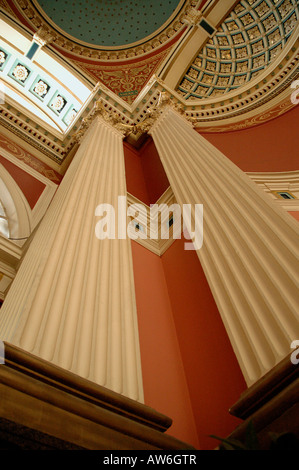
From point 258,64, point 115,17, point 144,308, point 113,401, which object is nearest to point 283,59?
point 258,64

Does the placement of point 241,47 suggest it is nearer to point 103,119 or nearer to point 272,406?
point 103,119

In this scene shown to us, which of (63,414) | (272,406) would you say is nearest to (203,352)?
(272,406)

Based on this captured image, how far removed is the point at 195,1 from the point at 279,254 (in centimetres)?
766

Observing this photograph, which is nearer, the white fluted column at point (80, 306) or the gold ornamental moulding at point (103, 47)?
the white fluted column at point (80, 306)

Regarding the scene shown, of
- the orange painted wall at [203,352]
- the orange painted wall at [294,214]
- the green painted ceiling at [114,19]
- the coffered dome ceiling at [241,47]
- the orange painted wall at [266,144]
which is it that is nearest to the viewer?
the orange painted wall at [203,352]

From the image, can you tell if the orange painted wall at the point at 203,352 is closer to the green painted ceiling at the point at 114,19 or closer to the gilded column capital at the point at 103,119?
the gilded column capital at the point at 103,119

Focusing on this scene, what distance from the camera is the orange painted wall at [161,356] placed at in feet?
6.31

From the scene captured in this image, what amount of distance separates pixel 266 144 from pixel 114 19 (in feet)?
17.5

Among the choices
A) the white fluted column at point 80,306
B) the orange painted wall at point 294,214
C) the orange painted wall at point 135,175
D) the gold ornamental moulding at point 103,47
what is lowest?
the white fluted column at point 80,306

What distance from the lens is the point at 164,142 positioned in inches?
164

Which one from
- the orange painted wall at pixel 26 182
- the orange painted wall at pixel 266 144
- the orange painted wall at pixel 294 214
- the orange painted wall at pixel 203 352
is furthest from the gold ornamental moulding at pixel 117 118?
the orange painted wall at pixel 203 352

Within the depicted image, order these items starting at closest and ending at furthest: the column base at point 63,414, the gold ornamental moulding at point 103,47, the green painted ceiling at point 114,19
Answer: the column base at point 63,414, the gold ornamental moulding at point 103,47, the green painted ceiling at point 114,19

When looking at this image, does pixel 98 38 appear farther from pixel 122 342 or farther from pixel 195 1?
pixel 122 342

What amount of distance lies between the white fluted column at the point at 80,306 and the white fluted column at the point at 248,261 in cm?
48
